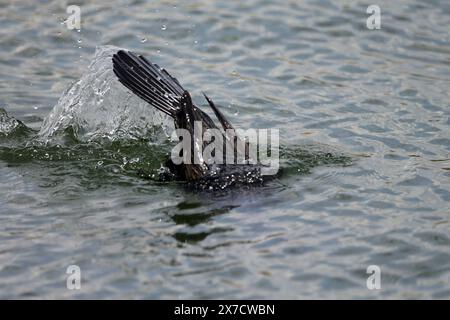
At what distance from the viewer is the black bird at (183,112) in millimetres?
6168

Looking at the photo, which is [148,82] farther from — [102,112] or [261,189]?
[261,189]

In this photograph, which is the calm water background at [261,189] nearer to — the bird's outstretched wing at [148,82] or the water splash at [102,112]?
the water splash at [102,112]

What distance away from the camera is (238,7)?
9.96 meters

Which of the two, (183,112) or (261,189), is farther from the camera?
(183,112)

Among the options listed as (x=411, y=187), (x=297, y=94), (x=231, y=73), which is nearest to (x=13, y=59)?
(x=231, y=73)

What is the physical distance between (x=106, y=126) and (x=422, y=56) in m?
3.42

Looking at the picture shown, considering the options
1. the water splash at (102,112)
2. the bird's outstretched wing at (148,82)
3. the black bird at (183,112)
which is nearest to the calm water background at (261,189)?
the black bird at (183,112)

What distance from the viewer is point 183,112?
6438 millimetres

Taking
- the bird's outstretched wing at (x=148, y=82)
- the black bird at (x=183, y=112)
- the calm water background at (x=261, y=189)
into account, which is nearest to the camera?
the calm water background at (x=261, y=189)

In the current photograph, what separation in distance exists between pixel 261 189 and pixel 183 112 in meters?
0.83

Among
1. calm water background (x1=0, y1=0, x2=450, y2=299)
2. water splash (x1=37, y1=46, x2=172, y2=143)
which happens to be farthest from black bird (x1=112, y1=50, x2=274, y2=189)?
water splash (x1=37, y1=46, x2=172, y2=143)

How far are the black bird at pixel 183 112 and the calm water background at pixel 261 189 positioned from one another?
0.47 feet

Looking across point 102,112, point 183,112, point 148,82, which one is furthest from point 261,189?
point 102,112
